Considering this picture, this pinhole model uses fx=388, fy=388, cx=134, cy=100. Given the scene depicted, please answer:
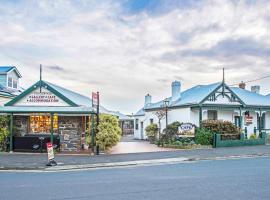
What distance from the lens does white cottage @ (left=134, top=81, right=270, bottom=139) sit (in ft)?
110

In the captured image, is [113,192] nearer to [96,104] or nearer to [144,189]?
[144,189]

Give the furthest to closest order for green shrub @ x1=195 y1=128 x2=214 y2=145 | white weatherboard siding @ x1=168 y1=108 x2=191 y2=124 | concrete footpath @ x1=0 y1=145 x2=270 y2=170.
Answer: white weatherboard siding @ x1=168 y1=108 x2=191 y2=124, green shrub @ x1=195 y1=128 x2=214 y2=145, concrete footpath @ x1=0 y1=145 x2=270 y2=170

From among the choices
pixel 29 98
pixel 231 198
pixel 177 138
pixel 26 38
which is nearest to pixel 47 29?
pixel 26 38

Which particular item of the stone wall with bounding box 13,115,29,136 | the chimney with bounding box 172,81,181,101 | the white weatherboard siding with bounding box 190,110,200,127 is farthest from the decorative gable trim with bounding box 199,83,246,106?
the stone wall with bounding box 13,115,29,136

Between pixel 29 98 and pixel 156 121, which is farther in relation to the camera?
pixel 156 121

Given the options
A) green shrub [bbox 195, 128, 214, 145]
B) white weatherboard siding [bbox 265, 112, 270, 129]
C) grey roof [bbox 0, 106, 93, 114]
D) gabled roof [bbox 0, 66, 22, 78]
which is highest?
gabled roof [bbox 0, 66, 22, 78]

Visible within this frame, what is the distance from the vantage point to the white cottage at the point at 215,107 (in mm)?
33625

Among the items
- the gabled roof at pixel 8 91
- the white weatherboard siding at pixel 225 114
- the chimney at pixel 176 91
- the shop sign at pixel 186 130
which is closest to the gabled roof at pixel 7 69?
the gabled roof at pixel 8 91

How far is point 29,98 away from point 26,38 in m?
3.86

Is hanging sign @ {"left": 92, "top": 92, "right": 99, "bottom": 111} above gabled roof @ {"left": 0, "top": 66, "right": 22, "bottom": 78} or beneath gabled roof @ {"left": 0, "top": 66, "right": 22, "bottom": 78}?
beneath

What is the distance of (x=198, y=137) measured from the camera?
30.0 metres

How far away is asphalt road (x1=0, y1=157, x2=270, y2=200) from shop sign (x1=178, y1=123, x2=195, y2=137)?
15697mm

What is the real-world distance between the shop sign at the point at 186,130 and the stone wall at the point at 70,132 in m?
9.05

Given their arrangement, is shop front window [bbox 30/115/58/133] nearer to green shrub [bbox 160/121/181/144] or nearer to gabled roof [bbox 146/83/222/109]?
green shrub [bbox 160/121/181/144]
